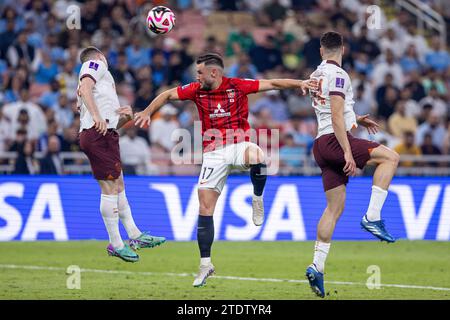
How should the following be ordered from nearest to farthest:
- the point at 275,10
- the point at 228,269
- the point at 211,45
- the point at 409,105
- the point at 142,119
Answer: the point at 142,119
the point at 228,269
the point at 211,45
the point at 409,105
the point at 275,10

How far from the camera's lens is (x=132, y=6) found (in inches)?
1024

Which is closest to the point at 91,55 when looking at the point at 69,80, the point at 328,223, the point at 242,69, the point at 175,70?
the point at 328,223

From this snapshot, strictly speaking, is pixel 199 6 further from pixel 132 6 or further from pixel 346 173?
pixel 346 173

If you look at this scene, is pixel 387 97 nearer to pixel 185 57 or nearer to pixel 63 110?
pixel 185 57

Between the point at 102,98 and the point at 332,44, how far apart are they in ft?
10.1

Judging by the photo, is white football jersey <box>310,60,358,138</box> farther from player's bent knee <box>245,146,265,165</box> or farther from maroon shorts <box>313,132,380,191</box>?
player's bent knee <box>245,146,265,165</box>

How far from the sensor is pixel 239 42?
2609cm

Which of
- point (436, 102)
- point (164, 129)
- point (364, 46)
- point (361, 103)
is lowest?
point (164, 129)

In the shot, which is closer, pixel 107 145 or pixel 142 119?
pixel 142 119

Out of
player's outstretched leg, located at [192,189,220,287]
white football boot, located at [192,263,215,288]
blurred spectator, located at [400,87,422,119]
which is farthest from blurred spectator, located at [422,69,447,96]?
white football boot, located at [192,263,215,288]

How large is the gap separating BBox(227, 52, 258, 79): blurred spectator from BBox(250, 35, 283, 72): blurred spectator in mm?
611

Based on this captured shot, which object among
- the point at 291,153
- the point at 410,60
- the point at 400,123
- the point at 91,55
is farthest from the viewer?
the point at 410,60

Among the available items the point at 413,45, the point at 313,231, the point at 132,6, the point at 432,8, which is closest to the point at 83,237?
the point at 313,231

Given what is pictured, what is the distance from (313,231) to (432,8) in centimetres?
1210
